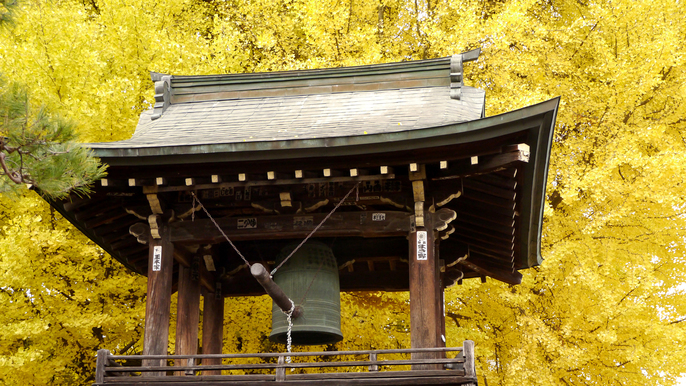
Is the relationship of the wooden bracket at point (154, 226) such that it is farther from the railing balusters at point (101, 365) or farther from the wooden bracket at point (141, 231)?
the railing balusters at point (101, 365)

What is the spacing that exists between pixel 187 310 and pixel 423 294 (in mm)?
3527

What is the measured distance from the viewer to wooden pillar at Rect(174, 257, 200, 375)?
9.48 metres

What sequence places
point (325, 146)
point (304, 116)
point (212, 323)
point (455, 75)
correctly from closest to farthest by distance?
point (325, 146) < point (304, 116) < point (455, 75) < point (212, 323)

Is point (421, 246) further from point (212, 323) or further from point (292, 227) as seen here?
point (212, 323)

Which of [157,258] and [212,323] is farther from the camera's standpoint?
[212,323]

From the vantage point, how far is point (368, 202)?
334 inches

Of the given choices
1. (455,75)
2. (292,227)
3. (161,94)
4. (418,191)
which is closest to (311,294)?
(292,227)

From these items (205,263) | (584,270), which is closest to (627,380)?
(584,270)

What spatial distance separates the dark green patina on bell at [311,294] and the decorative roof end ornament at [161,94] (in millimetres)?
3094

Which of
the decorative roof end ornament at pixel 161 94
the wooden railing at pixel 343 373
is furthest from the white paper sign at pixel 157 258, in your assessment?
the decorative roof end ornament at pixel 161 94

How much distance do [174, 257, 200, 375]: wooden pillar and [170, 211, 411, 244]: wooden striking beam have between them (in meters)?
1.10

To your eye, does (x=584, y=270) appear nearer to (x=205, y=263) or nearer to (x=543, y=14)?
(x=205, y=263)

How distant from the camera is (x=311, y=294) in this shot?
8.48m

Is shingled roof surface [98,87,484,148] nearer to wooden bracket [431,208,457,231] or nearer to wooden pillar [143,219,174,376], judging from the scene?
wooden bracket [431,208,457,231]
